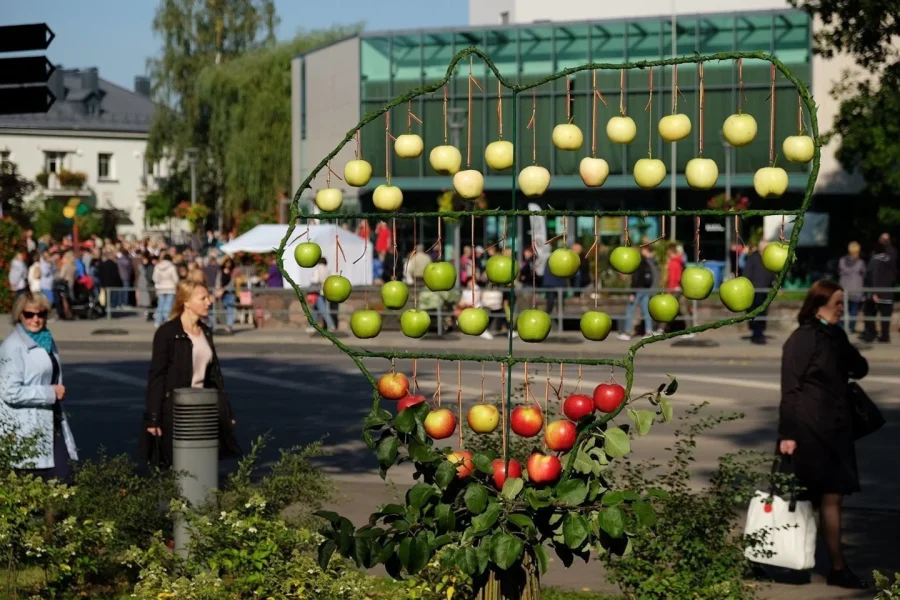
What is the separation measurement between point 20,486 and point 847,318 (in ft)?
66.2

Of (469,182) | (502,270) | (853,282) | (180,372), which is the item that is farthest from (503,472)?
(853,282)

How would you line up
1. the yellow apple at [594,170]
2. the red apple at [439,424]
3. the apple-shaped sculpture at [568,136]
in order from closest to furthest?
the yellow apple at [594,170], the apple-shaped sculpture at [568,136], the red apple at [439,424]

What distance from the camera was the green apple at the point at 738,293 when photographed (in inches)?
154

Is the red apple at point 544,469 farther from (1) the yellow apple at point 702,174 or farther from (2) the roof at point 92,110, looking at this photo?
(2) the roof at point 92,110

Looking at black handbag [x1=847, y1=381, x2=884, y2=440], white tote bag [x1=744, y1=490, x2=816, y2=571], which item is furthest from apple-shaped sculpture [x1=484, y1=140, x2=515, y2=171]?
black handbag [x1=847, y1=381, x2=884, y2=440]

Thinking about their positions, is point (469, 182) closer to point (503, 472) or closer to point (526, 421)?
point (526, 421)

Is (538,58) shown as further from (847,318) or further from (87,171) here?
(87,171)

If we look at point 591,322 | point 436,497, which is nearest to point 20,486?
point 436,497

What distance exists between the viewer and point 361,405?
16312 millimetres

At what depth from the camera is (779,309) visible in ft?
87.5

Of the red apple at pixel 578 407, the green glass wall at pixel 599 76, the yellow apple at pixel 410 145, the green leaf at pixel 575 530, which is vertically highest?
the green glass wall at pixel 599 76

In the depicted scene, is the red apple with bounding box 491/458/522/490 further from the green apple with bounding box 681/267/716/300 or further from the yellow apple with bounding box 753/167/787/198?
the yellow apple with bounding box 753/167/787/198

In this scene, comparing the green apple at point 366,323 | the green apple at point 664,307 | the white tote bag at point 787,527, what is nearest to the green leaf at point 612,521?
the green apple at point 664,307

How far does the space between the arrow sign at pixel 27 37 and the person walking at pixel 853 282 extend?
755 inches
